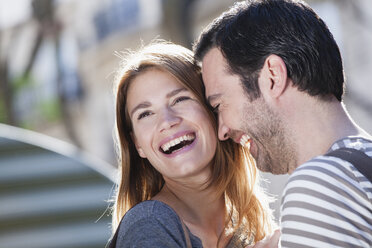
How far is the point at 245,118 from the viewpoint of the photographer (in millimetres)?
2283

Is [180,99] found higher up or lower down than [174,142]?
higher up

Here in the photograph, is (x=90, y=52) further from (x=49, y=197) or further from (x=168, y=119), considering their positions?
(x=168, y=119)

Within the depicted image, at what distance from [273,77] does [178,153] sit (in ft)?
2.10

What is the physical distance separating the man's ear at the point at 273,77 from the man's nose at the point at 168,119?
0.55m

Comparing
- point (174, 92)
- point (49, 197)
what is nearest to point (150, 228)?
point (174, 92)

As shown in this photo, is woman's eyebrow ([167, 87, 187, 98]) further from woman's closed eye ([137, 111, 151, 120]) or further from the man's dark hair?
A: the man's dark hair

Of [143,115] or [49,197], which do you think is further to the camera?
[49,197]

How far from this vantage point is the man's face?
2156 millimetres

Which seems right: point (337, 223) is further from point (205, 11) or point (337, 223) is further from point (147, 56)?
point (205, 11)

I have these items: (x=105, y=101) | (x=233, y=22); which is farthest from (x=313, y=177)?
(x=105, y=101)

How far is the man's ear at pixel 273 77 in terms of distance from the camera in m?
2.12

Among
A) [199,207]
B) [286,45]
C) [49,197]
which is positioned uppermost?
[286,45]

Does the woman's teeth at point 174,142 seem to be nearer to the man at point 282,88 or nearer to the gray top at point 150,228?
the man at point 282,88

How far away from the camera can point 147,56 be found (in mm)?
2811
